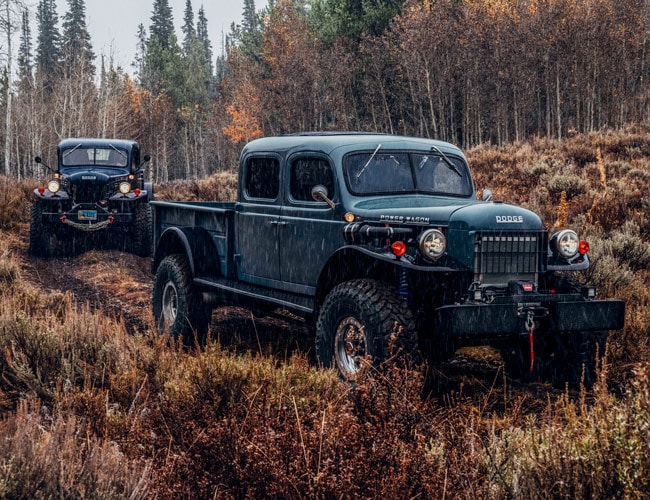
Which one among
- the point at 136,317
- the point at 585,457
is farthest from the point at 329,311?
the point at 136,317

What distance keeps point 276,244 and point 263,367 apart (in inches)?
84.4

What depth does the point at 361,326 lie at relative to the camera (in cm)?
538

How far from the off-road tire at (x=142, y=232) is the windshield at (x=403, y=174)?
8.68 meters

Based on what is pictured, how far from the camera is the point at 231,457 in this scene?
141 inches

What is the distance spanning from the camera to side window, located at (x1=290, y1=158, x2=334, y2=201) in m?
6.52

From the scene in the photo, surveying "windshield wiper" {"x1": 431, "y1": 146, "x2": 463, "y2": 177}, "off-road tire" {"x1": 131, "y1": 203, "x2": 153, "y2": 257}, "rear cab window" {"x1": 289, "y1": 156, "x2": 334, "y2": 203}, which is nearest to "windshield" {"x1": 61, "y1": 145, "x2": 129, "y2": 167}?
"off-road tire" {"x1": 131, "y1": 203, "x2": 153, "y2": 257}

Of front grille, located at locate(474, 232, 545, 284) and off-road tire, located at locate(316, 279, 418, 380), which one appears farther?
front grille, located at locate(474, 232, 545, 284)

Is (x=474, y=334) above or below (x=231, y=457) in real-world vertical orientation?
above

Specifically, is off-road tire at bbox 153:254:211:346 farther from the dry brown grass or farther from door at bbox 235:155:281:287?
the dry brown grass

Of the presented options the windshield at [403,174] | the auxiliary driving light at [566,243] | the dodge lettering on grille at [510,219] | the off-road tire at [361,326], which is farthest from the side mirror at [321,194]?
the auxiliary driving light at [566,243]

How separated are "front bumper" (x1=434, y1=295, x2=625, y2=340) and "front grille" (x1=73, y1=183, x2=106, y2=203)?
1094 cm

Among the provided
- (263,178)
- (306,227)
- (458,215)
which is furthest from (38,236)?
(458,215)

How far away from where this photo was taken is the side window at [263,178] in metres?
7.06

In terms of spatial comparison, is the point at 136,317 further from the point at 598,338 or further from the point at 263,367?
the point at 598,338
